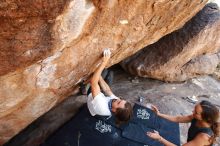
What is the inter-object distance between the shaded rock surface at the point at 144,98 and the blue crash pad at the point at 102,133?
38cm

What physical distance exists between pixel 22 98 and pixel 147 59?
301 centimetres

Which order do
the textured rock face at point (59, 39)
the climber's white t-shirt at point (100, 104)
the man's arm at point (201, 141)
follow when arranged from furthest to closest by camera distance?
the climber's white t-shirt at point (100, 104) < the man's arm at point (201, 141) < the textured rock face at point (59, 39)

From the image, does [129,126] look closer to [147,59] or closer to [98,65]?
[98,65]

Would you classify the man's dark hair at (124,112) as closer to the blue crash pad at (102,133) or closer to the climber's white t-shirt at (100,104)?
the climber's white t-shirt at (100,104)

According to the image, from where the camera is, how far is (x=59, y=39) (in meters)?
3.29

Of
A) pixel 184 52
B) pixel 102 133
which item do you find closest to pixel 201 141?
pixel 102 133

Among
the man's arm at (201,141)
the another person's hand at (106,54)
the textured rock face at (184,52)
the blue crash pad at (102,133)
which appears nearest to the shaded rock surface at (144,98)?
the textured rock face at (184,52)

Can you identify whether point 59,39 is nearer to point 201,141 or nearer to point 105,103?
point 105,103

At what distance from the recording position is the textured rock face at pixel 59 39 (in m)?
2.98

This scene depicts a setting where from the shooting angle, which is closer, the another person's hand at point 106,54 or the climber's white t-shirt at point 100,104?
the another person's hand at point 106,54

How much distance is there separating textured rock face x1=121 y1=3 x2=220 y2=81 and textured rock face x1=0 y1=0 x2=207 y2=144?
4.29 ft

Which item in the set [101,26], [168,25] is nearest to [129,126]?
[168,25]

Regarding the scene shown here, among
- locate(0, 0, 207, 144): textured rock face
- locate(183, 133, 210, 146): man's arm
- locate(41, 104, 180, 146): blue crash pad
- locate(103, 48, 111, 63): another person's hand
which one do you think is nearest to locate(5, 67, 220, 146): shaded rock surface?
locate(41, 104, 180, 146): blue crash pad

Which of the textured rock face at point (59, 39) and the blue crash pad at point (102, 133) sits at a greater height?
the textured rock face at point (59, 39)
